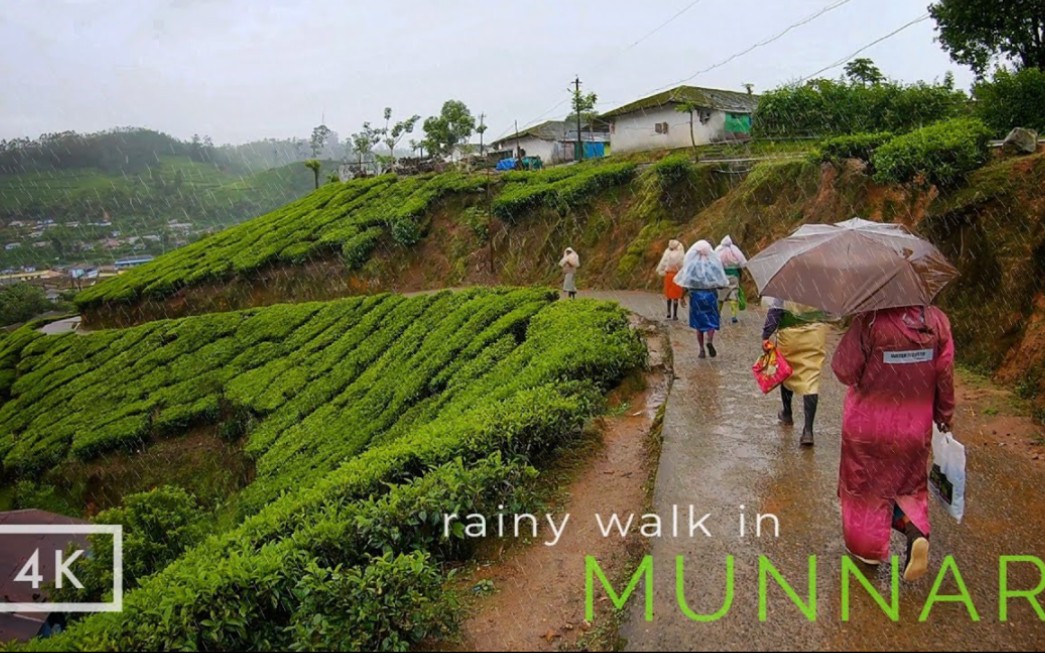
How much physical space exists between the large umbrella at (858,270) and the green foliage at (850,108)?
10.9 metres

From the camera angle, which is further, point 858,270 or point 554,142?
point 554,142

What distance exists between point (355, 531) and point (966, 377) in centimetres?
678

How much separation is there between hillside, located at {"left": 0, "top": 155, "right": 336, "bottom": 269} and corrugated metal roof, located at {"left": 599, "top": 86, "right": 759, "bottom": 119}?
56.7 m

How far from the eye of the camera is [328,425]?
1392 cm

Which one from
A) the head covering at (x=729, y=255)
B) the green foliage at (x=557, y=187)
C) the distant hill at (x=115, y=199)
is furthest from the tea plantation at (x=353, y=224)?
the distant hill at (x=115, y=199)

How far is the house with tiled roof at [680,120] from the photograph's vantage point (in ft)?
87.8

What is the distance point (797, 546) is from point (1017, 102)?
416 inches

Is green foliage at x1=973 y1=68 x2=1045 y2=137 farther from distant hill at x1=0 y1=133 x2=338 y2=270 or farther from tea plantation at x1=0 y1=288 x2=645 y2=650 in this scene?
distant hill at x1=0 y1=133 x2=338 y2=270

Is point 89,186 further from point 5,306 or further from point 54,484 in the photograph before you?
point 54,484

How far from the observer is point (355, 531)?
449cm

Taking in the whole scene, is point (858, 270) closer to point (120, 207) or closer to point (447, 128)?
point (447, 128)

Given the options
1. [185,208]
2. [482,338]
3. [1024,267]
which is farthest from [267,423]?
[185,208]

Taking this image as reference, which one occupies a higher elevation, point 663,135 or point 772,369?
point 663,135

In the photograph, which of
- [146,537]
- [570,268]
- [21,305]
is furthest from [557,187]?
[21,305]
